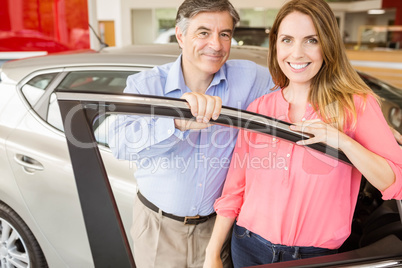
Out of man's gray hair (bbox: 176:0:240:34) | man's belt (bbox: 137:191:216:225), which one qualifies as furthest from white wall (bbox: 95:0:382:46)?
man's belt (bbox: 137:191:216:225)

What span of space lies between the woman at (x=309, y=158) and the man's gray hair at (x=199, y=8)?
0.73ft

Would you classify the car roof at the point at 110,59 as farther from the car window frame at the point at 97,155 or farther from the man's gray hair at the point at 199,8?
the car window frame at the point at 97,155

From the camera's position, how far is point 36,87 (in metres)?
2.15

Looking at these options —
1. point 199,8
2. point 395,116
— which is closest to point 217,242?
point 199,8

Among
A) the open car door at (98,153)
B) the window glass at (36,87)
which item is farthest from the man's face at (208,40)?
the window glass at (36,87)

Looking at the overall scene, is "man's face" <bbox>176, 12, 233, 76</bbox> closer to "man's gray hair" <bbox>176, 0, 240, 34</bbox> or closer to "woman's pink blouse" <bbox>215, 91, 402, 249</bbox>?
"man's gray hair" <bbox>176, 0, 240, 34</bbox>

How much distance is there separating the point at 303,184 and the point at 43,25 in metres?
4.20

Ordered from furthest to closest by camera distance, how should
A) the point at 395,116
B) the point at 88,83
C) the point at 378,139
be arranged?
the point at 395,116 → the point at 88,83 → the point at 378,139

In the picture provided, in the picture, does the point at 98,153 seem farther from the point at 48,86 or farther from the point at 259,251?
the point at 48,86

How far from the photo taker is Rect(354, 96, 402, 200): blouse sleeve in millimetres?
1086

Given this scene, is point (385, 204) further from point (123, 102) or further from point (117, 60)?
point (117, 60)

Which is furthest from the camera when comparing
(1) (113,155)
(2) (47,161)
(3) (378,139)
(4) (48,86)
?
(4) (48,86)

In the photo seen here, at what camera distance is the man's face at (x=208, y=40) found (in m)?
1.43

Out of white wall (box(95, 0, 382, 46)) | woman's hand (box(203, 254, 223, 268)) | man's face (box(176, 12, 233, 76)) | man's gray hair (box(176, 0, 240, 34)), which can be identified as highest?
white wall (box(95, 0, 382, 46))
